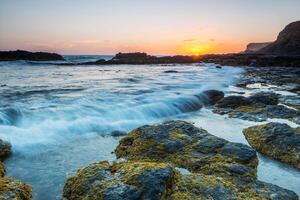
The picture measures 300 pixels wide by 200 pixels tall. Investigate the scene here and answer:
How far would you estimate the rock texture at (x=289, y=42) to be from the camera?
80631 mm

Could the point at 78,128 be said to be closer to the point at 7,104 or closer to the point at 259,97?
the point at 7,104

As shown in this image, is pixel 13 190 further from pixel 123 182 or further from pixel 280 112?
pixel 280 112

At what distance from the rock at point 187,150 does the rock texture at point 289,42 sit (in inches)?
3093

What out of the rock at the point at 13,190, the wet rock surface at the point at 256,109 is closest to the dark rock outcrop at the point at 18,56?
the wet rock surface at the point at 256,109

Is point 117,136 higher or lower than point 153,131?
lower

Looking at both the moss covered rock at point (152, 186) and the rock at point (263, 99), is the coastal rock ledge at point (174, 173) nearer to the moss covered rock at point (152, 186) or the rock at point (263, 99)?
the moss covered rock at point (152, 186)

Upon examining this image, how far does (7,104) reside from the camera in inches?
504

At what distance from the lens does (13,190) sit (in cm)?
443

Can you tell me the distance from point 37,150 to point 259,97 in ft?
29.7

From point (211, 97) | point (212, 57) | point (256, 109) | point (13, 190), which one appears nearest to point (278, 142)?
point (256, 109)

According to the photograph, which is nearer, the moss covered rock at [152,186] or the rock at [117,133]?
the moss covered rock at [152,186]

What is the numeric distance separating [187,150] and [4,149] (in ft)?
13.3

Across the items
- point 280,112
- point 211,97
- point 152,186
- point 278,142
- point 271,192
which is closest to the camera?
point 152,186

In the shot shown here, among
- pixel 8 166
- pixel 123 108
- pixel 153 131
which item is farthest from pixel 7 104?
pixel 153 131
